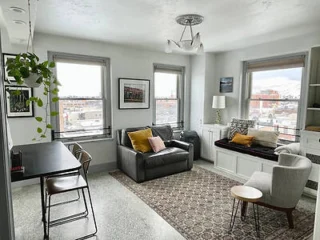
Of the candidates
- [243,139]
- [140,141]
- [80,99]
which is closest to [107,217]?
[140,141]

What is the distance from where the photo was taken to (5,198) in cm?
85

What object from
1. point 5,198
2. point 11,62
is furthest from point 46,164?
point 5,198

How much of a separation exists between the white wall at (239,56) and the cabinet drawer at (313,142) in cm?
154

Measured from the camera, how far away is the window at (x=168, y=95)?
5.06 meters

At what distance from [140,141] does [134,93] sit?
111 cm

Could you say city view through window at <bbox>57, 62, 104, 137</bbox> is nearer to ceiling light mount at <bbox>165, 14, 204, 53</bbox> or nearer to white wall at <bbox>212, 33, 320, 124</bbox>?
ceiling light mount at <bbox>165, 14, 204, 53</bbox>

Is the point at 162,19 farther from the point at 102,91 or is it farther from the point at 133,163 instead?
the point at 133,163

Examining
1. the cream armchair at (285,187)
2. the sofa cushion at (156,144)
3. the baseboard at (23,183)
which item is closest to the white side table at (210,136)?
the sofa cushion at (156,144)

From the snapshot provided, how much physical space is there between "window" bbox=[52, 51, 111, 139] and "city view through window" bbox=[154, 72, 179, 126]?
1253 mm

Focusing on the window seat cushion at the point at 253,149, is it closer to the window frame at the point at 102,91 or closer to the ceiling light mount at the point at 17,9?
the window frame at the point at 102,91

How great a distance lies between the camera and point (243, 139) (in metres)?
4.03

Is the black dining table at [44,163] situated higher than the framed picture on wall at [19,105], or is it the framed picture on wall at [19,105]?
the framed picture on wall at [19,105]

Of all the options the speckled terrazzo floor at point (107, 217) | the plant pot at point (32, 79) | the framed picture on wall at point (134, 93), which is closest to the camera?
the plant pot at point (32, 79)

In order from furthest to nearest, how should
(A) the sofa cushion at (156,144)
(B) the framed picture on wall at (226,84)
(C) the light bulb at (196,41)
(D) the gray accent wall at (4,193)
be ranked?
(B) the framed picture on wall at (226,84) < (A) the sofa cushion at (156,144) < (C) the light bulb at (196,41) < (D) the gray accent wall at (4,193)
